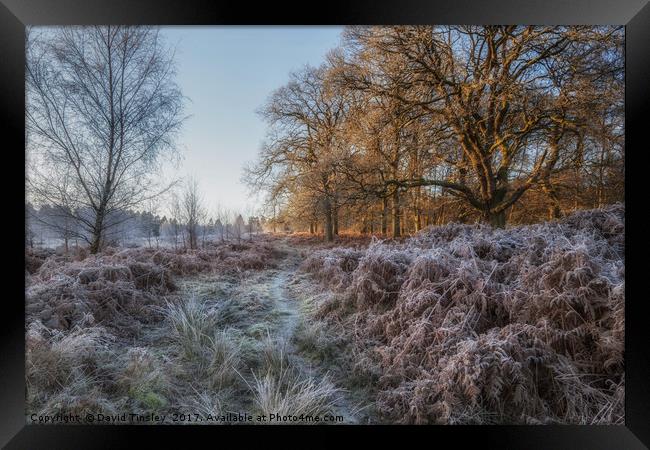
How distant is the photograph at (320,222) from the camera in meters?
2.01

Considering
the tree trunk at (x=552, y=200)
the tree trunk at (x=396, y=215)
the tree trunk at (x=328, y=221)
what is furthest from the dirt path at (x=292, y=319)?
the tree trunk at (x=552, y=200)

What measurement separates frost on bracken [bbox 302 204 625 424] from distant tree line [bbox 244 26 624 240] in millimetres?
267

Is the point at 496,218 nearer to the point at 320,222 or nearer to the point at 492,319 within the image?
the point at 492,319

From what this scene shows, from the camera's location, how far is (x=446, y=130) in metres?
2.37

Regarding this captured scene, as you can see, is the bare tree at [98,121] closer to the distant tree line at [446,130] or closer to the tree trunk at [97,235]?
the tree trunk at [97,235]

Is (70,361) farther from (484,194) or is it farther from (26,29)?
(484,194)

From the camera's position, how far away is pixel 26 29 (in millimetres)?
2176

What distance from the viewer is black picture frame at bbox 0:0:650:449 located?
75.2 inches

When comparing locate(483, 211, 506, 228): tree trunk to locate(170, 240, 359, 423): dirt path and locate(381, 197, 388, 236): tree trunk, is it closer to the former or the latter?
locate(381, 197, 388, 236): tree trunk

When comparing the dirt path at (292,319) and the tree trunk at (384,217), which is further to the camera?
the tree trunk at (384,217)

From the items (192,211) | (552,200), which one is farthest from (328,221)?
(552,200)

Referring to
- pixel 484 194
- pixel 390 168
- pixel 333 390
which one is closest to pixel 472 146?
pixel 484 194
